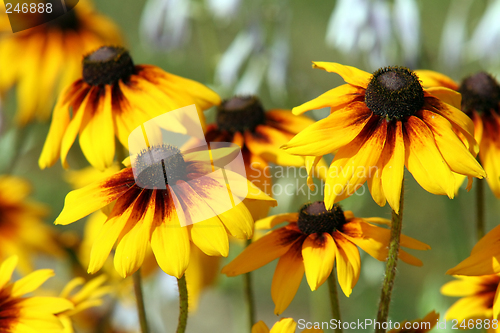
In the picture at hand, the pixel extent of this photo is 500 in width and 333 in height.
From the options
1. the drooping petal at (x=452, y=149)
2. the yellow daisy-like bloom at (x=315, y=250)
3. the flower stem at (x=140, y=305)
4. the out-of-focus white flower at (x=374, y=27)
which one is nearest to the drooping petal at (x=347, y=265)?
the yellow daisy-like bloom at (x=315, y=250)

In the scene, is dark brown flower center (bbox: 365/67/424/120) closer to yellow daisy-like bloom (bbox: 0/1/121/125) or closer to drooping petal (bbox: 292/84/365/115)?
drooping petal (bbox: 292/84/365/115)

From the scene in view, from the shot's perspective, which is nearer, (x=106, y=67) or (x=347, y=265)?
(x=347, y=265)

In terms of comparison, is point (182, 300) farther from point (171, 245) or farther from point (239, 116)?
point (239, 116)

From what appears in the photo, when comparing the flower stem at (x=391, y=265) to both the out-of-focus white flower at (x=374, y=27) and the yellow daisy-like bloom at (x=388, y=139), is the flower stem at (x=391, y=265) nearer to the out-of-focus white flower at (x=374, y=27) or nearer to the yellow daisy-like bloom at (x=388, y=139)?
the yellow daisy-like bloom at (x=388, y=139)

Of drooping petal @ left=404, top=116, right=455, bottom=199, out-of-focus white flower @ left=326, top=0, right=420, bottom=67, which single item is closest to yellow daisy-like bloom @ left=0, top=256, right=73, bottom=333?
drooping petal @ left=404, top=116, right=455, bottom=199

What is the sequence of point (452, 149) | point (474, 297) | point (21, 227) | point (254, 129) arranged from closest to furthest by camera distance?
point (452, 149)
point (474, 297)
point (254, 129)
point (21, 227)

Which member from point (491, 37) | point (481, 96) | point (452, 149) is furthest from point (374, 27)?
point (452, 149)
